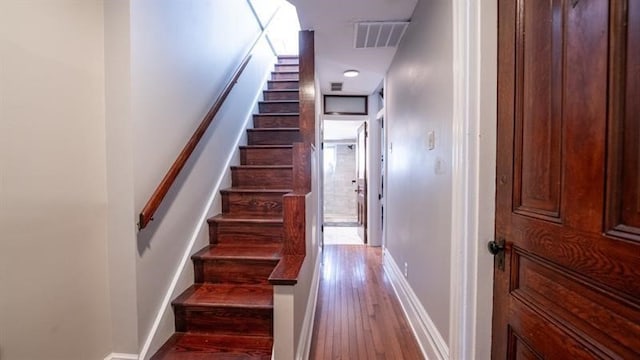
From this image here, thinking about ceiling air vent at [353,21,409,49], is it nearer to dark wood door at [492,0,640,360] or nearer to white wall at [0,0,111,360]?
dark wood door at [492,0,640,360]

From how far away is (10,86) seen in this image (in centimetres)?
111

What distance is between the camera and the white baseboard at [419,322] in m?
1.77

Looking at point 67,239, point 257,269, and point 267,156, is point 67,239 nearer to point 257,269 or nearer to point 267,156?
point 257,269

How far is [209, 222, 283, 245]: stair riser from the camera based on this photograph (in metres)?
2.40

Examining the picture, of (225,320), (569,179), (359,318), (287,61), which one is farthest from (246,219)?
(287,61)

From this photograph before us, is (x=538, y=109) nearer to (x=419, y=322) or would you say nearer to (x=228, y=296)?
(x=419, y=322)

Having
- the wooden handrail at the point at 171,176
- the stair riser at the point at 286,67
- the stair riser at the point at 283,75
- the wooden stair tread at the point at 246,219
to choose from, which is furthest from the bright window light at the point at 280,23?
the wooden stair tread at the point at 246,219

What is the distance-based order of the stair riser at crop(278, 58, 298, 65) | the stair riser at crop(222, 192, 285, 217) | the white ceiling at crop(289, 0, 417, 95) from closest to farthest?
1. the white ceiling at crop(289, 0, 417, 95)
2. the stair riser at crop(222, 192, 285, 217)
3. the stair riser at crop(278, 58, 298, 65)

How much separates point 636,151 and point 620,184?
77 mm

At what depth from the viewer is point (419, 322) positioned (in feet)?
7.10

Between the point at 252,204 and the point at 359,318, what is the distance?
1302 mm

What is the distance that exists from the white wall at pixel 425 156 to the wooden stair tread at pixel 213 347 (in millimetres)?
1047

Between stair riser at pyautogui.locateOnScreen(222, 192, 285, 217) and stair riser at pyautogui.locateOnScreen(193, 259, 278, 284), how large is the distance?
566mm

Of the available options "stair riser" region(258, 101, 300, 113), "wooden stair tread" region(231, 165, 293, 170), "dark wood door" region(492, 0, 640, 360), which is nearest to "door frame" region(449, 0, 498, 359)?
"dark wood door" region(492, 0, 640, 360)
